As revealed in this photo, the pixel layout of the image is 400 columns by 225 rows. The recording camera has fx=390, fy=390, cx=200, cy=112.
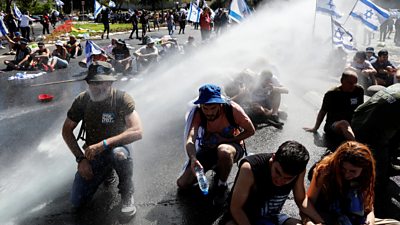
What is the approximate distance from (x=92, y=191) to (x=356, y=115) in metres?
3.04

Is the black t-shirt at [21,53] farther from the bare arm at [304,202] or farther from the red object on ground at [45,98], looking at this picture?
the bare arm at [304,202]

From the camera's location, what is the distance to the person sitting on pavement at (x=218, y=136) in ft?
13.6

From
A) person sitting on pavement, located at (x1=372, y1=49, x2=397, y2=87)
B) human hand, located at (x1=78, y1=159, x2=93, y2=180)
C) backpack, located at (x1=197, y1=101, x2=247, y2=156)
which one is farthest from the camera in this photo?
person sitting on pavement, located at (x1=372, y1=49, x2=397, y2=87)

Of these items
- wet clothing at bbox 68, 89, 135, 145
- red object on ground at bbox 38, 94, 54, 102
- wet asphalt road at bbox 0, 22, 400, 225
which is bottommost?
red object on ground at bbox 38, 94, 54, 102

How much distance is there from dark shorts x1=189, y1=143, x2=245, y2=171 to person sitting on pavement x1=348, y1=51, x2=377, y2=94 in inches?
236

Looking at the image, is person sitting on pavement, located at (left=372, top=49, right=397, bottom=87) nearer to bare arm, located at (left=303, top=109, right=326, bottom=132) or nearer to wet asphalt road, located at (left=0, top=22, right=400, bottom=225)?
wet asphalt road, located at (left=0, top=22, right=400, bottom=225)

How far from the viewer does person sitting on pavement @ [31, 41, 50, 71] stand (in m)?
13.8

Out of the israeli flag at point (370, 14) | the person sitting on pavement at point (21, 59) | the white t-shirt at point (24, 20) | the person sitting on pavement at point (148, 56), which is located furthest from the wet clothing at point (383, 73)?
the white t-shirt at point (24, 20)

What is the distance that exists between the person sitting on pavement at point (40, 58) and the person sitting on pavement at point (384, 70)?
10.5 metres

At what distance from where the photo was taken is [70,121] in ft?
13.4

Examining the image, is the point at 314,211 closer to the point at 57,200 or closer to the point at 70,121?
the point at 70,121

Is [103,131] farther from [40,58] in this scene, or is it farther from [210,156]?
[40,58]

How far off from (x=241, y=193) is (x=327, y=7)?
9.40m

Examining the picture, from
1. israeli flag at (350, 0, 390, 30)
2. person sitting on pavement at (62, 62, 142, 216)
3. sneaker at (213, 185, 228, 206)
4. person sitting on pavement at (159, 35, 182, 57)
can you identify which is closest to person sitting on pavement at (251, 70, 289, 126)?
sneaker at (213, 185, 228, 206)
